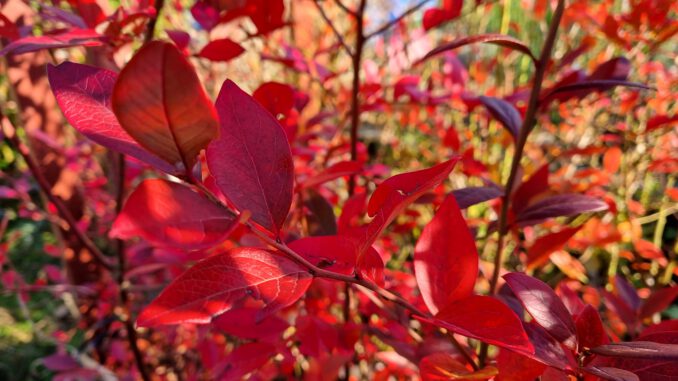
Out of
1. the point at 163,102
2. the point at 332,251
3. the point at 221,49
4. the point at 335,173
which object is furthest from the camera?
the point at 221,49

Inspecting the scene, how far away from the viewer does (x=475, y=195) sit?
21.9 inches

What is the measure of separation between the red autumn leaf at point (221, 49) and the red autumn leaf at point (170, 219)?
350 millimetres

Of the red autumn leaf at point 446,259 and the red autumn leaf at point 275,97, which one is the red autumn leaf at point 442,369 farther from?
the red autumn leaf at point 275,97

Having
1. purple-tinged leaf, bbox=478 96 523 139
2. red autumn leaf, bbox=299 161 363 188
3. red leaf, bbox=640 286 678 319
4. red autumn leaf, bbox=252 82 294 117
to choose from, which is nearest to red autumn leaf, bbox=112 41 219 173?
red autumn leaf, bbox=299 161 363 188

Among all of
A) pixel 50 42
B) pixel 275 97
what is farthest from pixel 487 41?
pixel 50 42

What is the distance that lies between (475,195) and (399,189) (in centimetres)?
26

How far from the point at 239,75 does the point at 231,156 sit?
77.7 inches

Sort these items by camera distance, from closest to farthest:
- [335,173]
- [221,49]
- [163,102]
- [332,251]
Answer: [163,102], [332,251], [335,173], [221,49]

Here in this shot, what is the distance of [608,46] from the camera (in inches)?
75.2

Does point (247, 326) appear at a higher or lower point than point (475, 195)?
lower

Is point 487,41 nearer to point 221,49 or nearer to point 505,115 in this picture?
point 505,115

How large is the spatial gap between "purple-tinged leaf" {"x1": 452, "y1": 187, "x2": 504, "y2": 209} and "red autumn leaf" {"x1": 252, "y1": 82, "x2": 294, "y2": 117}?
251 millimetres

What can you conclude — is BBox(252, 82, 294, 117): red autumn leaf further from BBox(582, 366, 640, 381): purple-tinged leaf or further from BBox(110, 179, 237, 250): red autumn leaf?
BBox(582, 366, 640, 381): purple-tinged leaf

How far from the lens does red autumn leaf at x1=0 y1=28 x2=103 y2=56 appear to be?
17.1 inches
